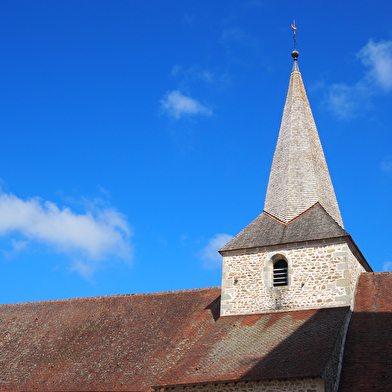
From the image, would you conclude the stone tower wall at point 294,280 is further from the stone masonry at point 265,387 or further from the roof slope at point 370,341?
the stone masonry at point 265,387

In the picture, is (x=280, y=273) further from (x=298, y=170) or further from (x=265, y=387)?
(x=265, y=387)

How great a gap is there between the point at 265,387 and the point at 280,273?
16.7 feet

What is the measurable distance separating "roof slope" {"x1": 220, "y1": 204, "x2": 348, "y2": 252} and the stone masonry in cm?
552

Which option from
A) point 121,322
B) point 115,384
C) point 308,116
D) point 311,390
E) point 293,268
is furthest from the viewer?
point 308,116

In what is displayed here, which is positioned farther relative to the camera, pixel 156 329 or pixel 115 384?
pixel 156 329

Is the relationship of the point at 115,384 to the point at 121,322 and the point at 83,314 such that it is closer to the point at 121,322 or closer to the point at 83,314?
the point at 121,322

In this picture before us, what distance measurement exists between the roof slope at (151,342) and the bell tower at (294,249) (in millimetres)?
613

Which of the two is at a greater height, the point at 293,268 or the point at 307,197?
the point at 307,197

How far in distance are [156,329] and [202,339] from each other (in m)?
2.23

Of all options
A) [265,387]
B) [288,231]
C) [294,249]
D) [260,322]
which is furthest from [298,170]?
[265,387]

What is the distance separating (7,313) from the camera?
2075cm

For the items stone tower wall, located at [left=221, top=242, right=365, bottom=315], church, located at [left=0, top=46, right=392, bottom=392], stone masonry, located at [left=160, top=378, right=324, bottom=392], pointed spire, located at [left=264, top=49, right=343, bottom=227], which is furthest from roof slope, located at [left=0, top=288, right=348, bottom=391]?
pointed spire, located at [left=264, top=49, right=343, bottom=227]

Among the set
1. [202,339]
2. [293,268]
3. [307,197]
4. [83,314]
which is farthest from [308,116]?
[83,314]

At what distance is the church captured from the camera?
12680 millimetres
